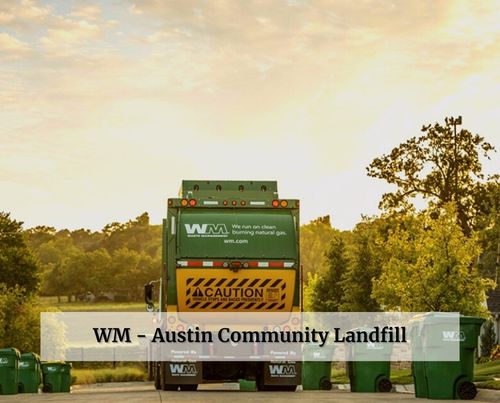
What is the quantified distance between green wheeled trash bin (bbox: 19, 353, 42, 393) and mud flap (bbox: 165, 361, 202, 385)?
10.1 metres

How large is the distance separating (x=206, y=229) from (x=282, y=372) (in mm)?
3416

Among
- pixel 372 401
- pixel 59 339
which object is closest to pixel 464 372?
pixel 372 401

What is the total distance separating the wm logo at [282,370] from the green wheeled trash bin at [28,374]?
11031 millimetres

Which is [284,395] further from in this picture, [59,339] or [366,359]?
[59,339]

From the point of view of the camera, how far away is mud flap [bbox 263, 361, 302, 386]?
24.1m

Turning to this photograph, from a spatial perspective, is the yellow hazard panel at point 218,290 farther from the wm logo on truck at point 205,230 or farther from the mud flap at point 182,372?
the mud flap at point 182,372

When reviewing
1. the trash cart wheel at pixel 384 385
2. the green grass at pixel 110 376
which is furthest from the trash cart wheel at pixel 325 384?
the green grass at pixel 110 376

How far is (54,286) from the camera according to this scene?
16275 cm

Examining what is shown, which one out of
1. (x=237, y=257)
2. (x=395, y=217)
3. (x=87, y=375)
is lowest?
(x=87, y=375)

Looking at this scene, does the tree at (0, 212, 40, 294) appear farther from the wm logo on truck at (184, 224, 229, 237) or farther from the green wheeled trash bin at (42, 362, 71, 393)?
the wm logo on truck at (184, 224, 229, 237)

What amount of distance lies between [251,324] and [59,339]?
5878 cm

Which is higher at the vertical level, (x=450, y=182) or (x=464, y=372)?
(x=450, y=182)

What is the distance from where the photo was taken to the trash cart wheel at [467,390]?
2055cm

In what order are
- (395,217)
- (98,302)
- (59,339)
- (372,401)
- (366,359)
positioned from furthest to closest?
(98,302), (59,339), (395,217), (366,359), (372,401)
